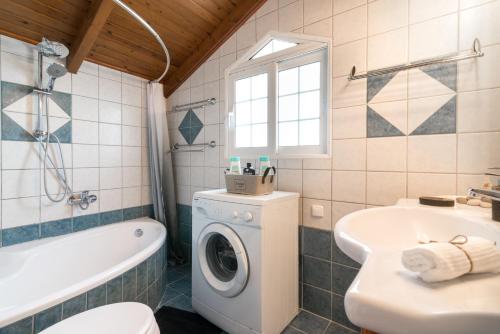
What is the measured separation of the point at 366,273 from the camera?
0.47m

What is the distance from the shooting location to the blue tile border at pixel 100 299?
A: 99cm

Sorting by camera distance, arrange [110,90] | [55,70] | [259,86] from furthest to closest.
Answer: [110,90] < [259,86] < [55,70]

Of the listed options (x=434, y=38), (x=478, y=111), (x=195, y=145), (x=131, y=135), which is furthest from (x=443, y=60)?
(x=131, y=135)

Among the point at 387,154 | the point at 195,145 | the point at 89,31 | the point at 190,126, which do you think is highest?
the point at 89,31

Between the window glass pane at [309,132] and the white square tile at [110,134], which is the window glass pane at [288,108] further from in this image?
the white square tile at [110,134]

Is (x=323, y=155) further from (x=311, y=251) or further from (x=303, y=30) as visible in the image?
(x=303, y=30)

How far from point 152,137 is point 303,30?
176 cm

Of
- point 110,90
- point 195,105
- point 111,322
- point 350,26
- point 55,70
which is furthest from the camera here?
point 195,105

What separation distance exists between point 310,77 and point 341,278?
1.49 meters

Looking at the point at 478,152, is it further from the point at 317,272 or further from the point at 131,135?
the point at 131,135

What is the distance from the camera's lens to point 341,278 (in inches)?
63.7

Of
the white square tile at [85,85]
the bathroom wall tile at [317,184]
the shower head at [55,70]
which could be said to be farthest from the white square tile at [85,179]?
the bathroom wall tile at [317,184]

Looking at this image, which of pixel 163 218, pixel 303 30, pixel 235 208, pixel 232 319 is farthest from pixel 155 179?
pixel 303 30

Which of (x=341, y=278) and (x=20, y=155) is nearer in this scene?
(x=341, y=278)
